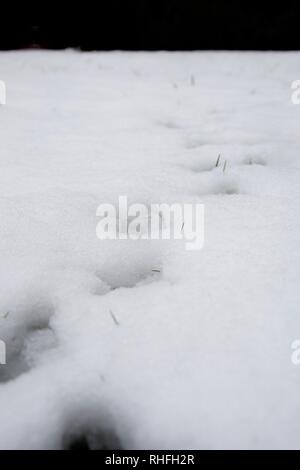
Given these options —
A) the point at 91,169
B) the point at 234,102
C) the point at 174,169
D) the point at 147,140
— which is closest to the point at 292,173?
the point at 174,169

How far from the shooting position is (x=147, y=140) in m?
1.96

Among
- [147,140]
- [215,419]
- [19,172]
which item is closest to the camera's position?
[215,419]

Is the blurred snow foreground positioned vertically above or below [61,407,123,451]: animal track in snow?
above

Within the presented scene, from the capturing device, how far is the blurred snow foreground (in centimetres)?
84

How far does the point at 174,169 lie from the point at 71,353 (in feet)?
3.23

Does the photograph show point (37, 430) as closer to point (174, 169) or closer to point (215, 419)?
point (215, 419)
